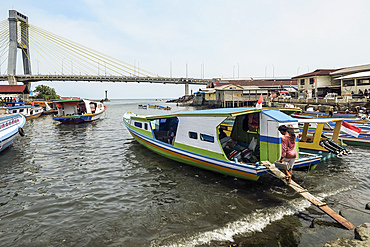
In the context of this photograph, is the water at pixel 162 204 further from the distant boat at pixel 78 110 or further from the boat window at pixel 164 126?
the distant boat at pixel 78 110

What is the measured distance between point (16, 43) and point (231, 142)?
84.1 m

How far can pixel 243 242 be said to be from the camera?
536cm

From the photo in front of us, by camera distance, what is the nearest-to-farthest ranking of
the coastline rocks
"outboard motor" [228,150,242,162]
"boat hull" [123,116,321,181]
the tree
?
1. the coastline rocks
2. "boat hull" [123,116,321,181]
3. "outboard motor" [228,150,242,162]
4. the tree

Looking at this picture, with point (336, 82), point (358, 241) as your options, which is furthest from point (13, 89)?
point (336, 82)

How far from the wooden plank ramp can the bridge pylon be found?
8480 cm

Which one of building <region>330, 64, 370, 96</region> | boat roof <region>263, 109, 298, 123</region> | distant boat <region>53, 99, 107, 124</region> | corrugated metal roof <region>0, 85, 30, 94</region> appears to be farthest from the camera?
corrugated metal roof <region>0, 85, 30, 94</region>

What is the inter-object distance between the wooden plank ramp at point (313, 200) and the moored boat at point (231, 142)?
34 cm

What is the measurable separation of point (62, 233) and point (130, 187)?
3.19 meters

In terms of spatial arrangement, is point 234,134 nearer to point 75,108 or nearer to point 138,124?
point 138,124

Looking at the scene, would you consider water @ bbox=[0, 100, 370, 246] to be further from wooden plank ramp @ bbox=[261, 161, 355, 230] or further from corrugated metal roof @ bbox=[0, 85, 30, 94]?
corrugated metal roof @ bbox=[0, 85, 30, 94]

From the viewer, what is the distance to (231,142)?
10.9 metres

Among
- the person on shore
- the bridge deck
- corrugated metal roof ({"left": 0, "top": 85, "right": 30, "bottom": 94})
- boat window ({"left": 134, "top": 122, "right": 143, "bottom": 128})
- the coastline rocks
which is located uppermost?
the bridge deck

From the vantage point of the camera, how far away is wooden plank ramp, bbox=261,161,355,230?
17.4 feet

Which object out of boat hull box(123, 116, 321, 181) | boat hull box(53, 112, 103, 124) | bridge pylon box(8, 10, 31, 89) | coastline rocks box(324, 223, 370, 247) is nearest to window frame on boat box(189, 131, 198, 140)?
boat hull box(123, 116, 321, 181)
